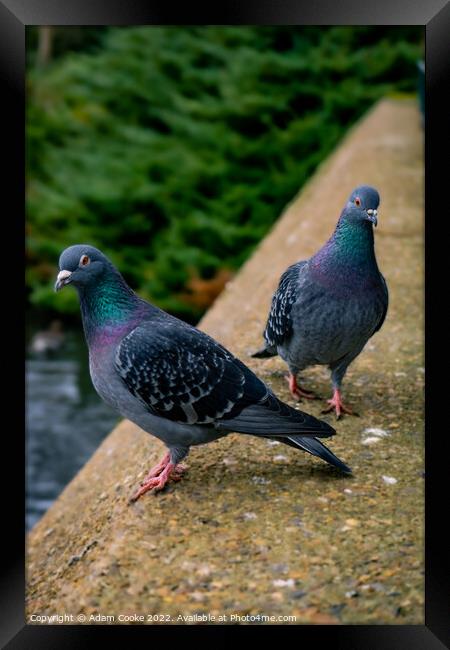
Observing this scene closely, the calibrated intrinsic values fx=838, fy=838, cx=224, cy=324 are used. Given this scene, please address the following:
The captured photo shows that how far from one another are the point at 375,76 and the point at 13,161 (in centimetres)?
1095

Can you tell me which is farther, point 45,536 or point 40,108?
point 40,108

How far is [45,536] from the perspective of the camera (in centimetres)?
567

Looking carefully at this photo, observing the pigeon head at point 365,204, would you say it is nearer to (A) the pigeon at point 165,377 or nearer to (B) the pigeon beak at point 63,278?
(A) the pigeon at point 165,377

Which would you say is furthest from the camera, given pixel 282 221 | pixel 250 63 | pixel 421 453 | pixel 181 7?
pixel 250 63

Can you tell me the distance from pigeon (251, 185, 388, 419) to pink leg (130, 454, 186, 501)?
966 millimetres

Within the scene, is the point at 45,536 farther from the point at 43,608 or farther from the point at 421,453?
the point at 421,453

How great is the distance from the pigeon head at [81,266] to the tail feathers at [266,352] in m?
1.41

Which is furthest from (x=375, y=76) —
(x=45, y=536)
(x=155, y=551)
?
(x=155, y=551)

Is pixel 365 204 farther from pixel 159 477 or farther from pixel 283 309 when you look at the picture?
pixel 159 477

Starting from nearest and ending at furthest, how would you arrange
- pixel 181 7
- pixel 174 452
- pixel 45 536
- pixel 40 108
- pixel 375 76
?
pixel 181 7
pixel 174 452
pixel 45 536
pixel 375 76
pixel 40 108

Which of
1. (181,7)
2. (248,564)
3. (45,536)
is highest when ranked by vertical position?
(181,7)

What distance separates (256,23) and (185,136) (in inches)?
468

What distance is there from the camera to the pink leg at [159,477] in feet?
13.5

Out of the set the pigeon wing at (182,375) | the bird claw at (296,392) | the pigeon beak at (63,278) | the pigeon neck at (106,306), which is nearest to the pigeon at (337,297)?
the bird claw at (296,392)
